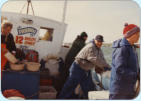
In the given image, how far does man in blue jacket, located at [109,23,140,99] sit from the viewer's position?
6.43 feet

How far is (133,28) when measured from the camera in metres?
2.04

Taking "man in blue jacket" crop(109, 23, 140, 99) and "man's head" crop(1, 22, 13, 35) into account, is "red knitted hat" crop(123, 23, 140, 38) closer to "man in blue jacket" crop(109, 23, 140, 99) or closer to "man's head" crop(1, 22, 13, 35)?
"man in blue jacket" crop(109, 23, 140, 99)

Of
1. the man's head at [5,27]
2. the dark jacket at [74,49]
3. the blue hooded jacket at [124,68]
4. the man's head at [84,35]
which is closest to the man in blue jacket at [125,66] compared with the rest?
the blue hooded jacket at [124,68]

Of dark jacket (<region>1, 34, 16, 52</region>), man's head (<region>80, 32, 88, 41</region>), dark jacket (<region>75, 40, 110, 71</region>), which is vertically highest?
man's head (<region>80, 32, 88, 41</region>)

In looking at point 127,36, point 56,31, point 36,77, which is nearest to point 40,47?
point 56,31

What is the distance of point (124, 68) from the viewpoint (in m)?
1.96

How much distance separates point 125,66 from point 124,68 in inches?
0.8

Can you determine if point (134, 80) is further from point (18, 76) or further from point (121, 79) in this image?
point (18, 76)

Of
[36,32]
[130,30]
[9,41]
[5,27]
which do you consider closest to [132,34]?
[130,30]

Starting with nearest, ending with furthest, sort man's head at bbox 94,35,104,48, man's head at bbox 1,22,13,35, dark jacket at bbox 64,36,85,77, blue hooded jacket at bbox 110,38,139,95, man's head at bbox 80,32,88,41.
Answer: blue hooded jacket at bbox 110,38,139,95
man's head at bbox 1,22,13,35
man's head at bbox 94,35,104,48
man's head at bbox 80,32,88,41
dark jacket at bbox 64,36,85,77

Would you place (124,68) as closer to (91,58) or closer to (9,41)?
(91,58)

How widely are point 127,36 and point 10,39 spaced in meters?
1.49

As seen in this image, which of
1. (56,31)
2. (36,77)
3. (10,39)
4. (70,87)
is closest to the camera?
(10,39)

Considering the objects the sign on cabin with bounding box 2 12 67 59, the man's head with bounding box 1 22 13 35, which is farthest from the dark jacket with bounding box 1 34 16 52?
the sign on cabin with bounding box 2 12 67 59
